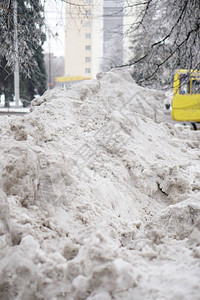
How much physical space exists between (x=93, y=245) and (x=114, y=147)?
8.22ft

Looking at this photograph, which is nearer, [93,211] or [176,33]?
[93,211]

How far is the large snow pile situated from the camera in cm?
157

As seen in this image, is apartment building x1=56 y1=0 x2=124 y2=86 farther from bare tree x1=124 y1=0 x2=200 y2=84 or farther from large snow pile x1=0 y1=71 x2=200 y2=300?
large snow pile x1=0 y1=71 x2=200 y2=300

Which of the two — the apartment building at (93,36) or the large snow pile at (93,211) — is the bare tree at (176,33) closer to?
the apartment building at (93,36)

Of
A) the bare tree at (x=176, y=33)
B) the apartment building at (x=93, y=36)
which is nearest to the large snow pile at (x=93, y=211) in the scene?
the bare tree at (x=176, y=33)

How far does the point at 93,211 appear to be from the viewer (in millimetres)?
2652

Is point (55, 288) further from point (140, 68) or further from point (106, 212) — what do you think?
point (140, 68)

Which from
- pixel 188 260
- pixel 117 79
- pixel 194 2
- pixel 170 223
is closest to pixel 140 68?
pixel 194 2

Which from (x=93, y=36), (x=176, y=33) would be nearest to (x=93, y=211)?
(x=176, y=33)

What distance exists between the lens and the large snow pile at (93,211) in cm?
157

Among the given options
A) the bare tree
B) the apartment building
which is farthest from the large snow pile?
the apartment building

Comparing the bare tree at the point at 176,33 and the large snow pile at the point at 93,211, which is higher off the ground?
the bare tree at the point at 176,33

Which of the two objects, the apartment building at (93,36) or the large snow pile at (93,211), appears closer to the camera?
the large snow pile at (93,211)

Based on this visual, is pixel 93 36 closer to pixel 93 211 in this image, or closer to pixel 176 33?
pixel 176 33
